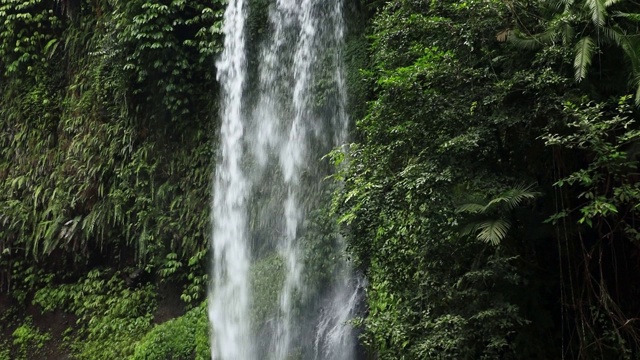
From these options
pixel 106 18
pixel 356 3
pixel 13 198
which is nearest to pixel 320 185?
pixel 356 3

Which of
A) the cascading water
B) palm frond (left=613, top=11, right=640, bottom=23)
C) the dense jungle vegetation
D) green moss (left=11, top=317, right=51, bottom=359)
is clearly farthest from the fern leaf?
green moss (left=11, top=317, right=51, bottom=359)

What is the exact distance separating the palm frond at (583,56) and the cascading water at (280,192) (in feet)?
14.0

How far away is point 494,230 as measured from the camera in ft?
17.5

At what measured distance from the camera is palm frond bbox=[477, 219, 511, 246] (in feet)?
17.3

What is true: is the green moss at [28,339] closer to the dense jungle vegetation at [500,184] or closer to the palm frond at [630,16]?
the dense jungle vegetation at [500,184]

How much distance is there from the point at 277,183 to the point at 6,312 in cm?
708

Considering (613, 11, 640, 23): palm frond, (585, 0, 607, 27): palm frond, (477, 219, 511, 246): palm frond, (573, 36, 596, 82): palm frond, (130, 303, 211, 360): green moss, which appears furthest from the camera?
(130, 303, 211, 360): green moss

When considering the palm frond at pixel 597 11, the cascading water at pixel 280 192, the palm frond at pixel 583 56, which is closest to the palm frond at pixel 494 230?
the palm frond at pixel 583 56

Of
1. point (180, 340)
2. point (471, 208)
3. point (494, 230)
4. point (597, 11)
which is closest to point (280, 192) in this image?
point (180, 340)

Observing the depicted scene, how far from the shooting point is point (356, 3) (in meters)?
10.0

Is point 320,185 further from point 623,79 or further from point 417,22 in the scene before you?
point 623,79

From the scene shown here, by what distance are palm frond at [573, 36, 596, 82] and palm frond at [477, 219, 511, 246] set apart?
1.32m

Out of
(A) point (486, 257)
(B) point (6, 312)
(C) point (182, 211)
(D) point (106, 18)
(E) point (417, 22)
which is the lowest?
(B) point (6, 312)

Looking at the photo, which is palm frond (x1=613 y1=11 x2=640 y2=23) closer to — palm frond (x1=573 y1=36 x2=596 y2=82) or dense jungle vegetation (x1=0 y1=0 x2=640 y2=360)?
dense jungle vegetation (x1=0 y1=0 x2=640 y2=360)
